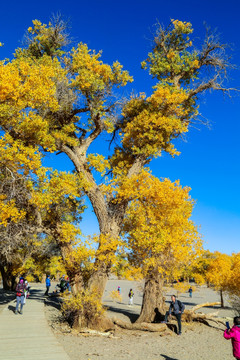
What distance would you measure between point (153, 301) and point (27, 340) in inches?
301

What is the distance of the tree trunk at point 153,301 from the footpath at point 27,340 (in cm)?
532

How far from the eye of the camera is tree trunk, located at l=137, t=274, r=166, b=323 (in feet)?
43.6

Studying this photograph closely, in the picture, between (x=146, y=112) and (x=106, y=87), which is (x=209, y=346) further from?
(x=106, y=87)

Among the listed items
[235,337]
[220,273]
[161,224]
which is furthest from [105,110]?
[220,273]

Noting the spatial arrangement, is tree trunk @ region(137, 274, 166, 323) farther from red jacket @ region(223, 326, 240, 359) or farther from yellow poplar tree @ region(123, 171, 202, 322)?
red jacket @ region(223, 326, 240, 359)

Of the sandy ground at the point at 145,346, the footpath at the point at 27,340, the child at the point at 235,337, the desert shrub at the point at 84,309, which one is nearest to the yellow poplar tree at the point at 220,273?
the sandy ground at the point at 145,346

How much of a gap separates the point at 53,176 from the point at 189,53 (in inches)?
422

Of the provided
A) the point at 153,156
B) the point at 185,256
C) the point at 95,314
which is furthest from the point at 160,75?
the point at 95,314

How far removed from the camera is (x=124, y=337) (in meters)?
10.4

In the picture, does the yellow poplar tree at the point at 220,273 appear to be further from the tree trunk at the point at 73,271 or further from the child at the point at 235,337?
the child at the point at 235,337

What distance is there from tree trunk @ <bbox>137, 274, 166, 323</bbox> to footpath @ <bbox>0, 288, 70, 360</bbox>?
532 cm

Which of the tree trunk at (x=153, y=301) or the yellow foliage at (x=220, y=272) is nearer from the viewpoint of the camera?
the tree trunk at (x=153, y=301)

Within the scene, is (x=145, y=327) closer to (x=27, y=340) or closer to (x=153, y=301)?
(x=153, y=301)

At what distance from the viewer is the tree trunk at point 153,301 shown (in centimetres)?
1329
